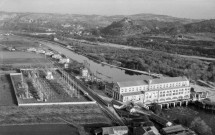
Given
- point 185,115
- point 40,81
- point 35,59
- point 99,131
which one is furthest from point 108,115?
point 35,59

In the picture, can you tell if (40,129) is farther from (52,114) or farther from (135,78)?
(135,78)

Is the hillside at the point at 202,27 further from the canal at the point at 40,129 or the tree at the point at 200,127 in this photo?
the canal at the point at 40,129

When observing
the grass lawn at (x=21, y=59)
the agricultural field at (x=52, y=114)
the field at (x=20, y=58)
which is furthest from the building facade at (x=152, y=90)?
the grass lawn at (x=21, y=59)

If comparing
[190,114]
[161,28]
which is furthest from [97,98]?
[161,28]

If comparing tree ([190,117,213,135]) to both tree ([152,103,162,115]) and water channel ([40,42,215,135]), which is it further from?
tree ([152,103,162,115])

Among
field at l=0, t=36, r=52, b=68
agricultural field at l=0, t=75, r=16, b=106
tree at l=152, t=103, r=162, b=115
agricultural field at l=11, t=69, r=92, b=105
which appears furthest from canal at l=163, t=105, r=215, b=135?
field at l=0, t=36, r=52, b=68
